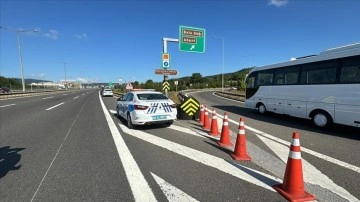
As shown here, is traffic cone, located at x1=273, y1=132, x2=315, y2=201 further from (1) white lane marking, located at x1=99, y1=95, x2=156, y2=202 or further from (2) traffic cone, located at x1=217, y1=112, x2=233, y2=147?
(2) traffic cone, located at x1=217, y1=112, x2=233, y2=147

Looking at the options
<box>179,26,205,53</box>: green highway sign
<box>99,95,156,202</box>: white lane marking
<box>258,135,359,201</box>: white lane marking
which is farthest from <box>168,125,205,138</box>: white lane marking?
<box>179,26,205,53</box>: green highway sign

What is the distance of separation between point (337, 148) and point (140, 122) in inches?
248

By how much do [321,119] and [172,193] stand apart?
826 centimetres

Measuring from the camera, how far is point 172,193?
14.2 ft

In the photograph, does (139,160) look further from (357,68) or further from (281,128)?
(357,68)

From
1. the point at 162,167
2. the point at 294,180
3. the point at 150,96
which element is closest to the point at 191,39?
the point at 150,96

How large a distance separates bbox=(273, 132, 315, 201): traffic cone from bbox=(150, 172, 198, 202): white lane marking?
1.49 metres

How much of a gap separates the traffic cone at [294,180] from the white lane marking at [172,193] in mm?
1491

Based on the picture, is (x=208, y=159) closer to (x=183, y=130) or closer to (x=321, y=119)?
(x=183, y=130)

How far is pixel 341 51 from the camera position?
32.2 feet

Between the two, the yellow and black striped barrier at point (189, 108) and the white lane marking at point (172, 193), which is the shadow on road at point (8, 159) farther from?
the yellow and black striped barrier at point (189, 108)

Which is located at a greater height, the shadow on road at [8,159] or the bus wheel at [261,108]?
the bus wheel at [261,108]

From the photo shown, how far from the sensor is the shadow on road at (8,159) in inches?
219

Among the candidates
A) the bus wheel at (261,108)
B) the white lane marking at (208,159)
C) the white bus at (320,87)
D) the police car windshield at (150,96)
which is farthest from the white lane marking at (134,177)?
the bus wheel at (261,108)
